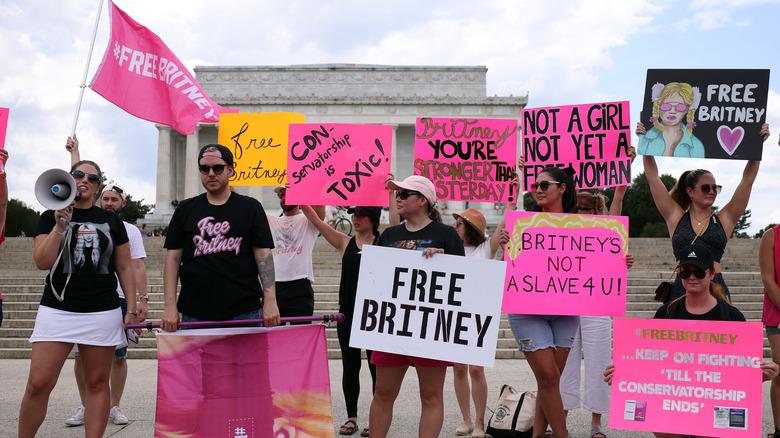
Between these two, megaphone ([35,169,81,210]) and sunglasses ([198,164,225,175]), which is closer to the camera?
megaphone ([35,169,81,210])

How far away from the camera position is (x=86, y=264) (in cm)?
443

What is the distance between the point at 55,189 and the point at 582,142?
158 inches

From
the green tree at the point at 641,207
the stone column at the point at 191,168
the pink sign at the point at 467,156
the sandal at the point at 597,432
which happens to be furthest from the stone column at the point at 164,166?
the sandal at the point at 597,432

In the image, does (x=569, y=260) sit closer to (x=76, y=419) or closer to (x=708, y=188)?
(x=708, y=188)

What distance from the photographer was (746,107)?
525 centimetres

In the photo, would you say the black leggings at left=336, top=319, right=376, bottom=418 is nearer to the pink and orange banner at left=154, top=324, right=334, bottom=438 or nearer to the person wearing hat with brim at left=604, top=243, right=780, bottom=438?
the pink and orange banner at left=154, top=324, right=334, bottom=438

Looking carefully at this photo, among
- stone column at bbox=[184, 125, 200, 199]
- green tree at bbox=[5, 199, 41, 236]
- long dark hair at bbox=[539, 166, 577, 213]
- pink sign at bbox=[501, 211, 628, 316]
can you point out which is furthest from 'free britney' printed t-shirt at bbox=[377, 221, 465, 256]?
stone column at bbox=[184, 125, 200, 199]

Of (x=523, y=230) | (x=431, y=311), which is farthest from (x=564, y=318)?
(x=431, y=311)

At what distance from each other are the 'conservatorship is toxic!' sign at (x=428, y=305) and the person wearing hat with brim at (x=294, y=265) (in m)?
1.55

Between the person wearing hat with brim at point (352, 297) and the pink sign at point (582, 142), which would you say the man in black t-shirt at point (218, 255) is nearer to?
the person wearing hat with brim at point (352, 297)

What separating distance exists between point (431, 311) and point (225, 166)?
1.55 m

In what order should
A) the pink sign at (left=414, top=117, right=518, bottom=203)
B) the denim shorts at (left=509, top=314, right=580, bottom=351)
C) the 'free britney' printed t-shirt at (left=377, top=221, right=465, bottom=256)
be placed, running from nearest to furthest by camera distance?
1. the 'free britney' printed t-shirt at (left=377, top=221, right=465, bottom=256)
2. the denim shorts at (left=509, top=314, right=580, bottom=351)
3. the pink sign at (left=414, top=117, right=518, bottom=203)

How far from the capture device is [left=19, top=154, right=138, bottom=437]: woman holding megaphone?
4.26m

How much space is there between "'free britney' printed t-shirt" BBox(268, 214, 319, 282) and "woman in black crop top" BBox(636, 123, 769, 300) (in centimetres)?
284
